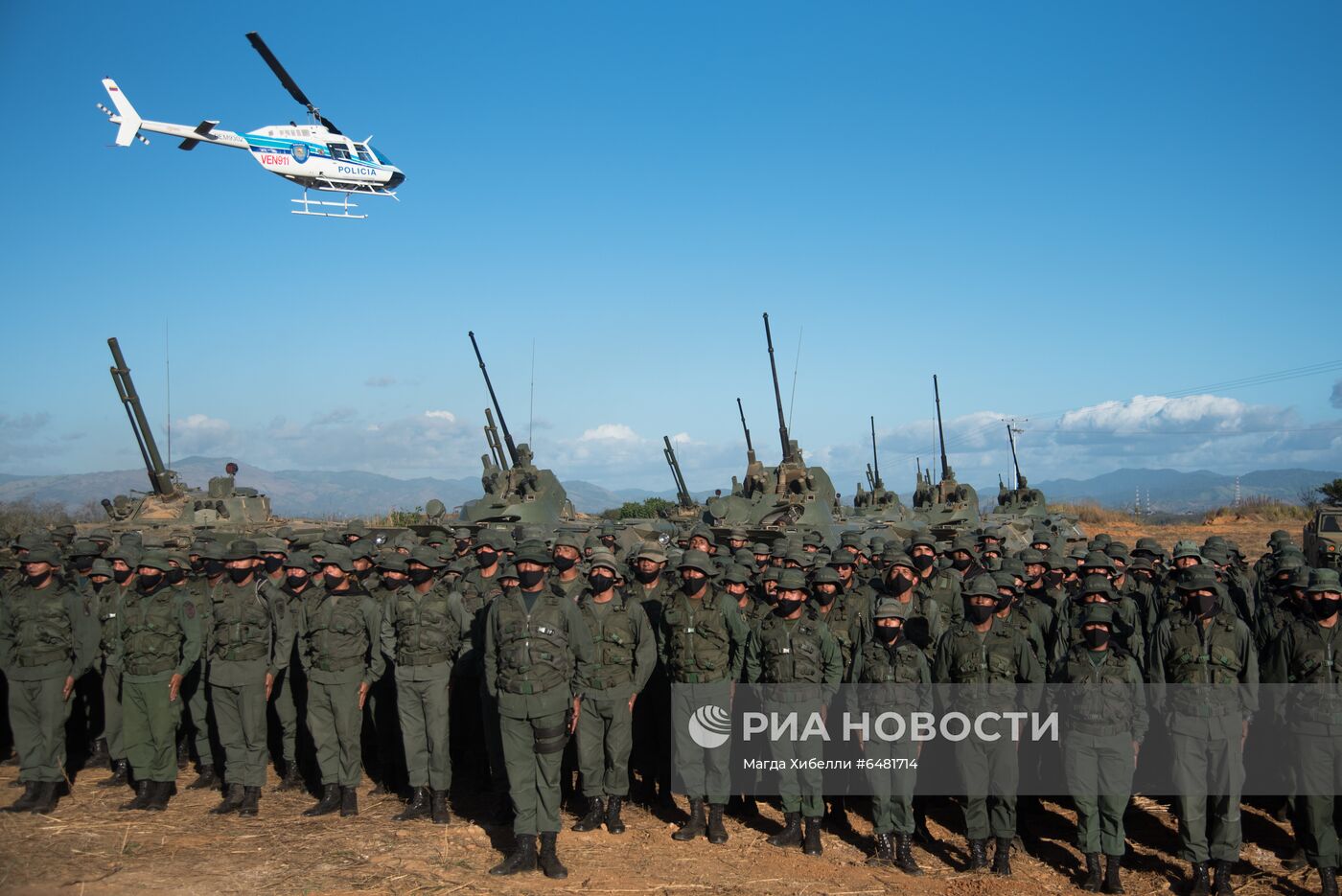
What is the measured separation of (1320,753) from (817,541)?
9636 mm

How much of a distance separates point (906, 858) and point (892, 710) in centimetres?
114

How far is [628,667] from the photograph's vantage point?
848 centimetres

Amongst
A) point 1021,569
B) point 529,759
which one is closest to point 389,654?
point 529,759

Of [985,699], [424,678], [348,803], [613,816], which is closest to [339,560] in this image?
[424,678]

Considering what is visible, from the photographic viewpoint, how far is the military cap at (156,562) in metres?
9.18

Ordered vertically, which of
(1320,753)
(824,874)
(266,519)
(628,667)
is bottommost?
(824,874)

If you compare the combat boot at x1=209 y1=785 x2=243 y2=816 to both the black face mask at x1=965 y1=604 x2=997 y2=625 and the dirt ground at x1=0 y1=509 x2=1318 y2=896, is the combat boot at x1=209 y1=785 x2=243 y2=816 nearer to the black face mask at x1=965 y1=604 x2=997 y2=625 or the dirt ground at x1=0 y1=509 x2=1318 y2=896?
the dirt ground at x1=0 y1=509 x2=1318 y2=896

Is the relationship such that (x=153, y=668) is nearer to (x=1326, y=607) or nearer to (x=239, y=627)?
(x=239, y=627)

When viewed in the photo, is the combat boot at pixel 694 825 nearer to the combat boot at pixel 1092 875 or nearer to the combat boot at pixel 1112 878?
the combat boot at pixel 1092 875

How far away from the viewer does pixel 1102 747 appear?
748 centimetres

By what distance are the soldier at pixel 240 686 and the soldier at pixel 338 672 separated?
422 millimetres

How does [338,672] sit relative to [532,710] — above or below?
above

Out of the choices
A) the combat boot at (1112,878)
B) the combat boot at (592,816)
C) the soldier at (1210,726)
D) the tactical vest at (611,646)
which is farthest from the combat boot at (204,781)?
the soldier at (1210,726)

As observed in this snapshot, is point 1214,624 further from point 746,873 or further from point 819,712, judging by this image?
point 746,873
